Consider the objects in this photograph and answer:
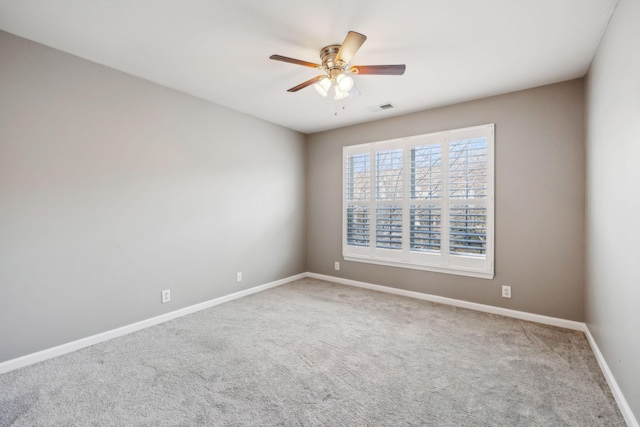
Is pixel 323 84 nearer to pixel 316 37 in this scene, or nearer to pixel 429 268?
pixel 316 37

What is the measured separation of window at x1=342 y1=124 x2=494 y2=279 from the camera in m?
3.33

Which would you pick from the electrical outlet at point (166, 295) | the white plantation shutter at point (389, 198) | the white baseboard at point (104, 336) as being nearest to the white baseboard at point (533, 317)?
the white plantation shutter at point (389, 198)

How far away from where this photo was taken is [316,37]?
215 cm

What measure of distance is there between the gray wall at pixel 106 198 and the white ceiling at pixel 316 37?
1.07ft

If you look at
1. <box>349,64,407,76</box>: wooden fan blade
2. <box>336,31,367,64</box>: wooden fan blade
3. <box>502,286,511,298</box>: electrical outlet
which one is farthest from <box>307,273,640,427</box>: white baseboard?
<box>336,31,367,64</box>: wooden fan blade

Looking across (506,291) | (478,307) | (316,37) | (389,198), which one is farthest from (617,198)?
(389,198)

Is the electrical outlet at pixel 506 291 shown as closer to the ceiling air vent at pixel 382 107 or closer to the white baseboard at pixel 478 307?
the white baseboard at pixel 478 307

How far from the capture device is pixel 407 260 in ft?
12.6

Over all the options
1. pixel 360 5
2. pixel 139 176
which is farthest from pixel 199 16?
pixel 139 176

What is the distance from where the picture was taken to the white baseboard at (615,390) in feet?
5.11

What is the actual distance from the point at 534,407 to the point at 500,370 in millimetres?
390

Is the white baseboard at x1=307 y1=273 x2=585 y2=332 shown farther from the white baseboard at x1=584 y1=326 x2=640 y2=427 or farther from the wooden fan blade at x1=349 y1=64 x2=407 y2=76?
the wooden fan blade at x1=349 y1=64 x2=407 y2=76

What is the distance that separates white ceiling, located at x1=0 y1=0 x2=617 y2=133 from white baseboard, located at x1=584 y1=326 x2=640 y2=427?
Result: 92.4 inches

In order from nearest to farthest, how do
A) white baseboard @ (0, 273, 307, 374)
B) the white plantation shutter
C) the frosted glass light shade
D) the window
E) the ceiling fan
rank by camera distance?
the ceiling fan
white baseboard @ (0, 273, 307, 374)
the frosted glass light shade
the window
the white plantation shutter
